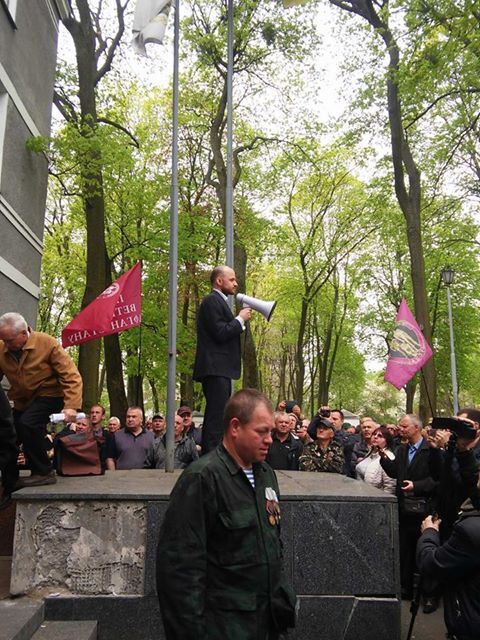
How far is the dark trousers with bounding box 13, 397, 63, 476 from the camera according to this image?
18.8ft

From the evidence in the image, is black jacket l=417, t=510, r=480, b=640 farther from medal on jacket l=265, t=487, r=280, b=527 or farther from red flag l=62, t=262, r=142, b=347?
red flag l=62, t=262, r=142, b=347

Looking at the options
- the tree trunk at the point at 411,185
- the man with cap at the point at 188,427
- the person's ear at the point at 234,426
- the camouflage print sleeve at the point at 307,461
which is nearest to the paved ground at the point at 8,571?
the camouflage print sleeve at the point at 307,461

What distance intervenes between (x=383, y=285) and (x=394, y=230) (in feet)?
48.3

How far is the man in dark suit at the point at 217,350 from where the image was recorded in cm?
643

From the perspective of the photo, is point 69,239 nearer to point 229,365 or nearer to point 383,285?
point 383,285

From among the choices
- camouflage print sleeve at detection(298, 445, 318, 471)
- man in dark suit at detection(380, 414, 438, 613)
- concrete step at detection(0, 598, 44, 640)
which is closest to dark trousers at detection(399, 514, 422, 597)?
man in dark suit at detection(380, 414, 438, 613)

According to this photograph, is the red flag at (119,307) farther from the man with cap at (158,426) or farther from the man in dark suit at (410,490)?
the man in dark suit at (410,490)

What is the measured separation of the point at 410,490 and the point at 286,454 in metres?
2.15

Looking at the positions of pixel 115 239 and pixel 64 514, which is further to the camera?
pixel 115 239

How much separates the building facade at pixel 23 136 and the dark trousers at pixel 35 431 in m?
6.71

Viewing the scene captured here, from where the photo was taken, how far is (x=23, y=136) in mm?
13273

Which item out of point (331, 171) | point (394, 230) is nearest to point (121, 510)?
point (394, 230)

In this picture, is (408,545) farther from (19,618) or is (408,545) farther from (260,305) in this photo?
(19,618)

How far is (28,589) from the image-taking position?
17.1 feet
